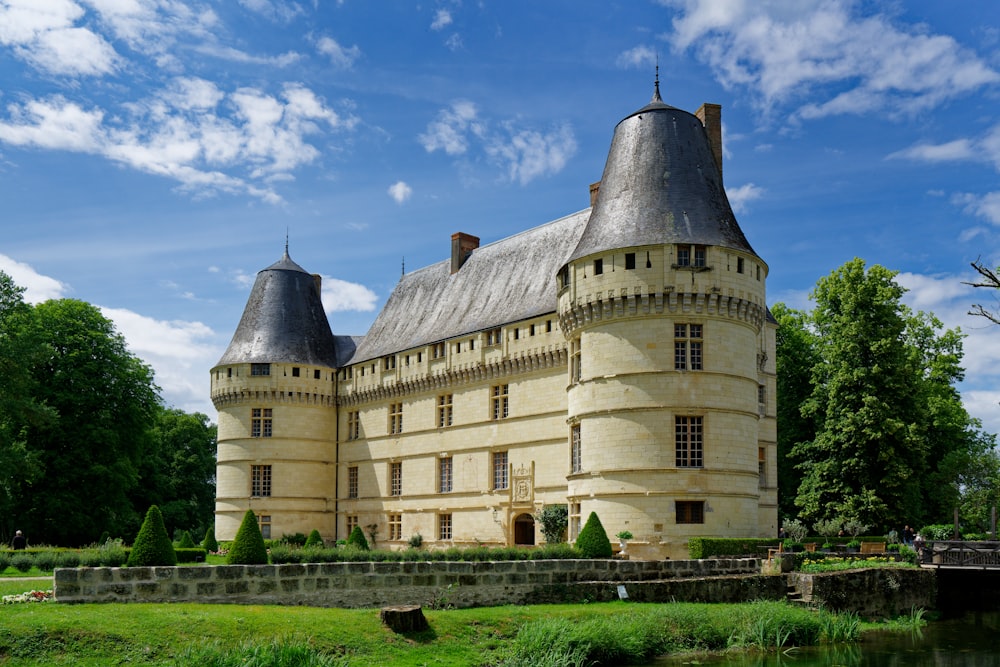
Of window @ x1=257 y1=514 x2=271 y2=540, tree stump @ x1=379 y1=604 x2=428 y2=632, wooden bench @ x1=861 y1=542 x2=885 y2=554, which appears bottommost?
window @ x1=257 y1=514 x2=271 y2=540

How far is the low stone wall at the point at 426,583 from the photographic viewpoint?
14805 millimetres

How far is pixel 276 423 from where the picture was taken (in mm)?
38438

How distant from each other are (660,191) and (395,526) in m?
17.3

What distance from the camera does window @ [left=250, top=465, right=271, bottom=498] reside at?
38.4 meters

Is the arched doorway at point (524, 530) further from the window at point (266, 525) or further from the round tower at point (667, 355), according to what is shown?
the window at point (266, 525)

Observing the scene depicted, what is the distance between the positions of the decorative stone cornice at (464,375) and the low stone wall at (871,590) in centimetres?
1101

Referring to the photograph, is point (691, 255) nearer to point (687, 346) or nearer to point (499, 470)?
point (687, 346)

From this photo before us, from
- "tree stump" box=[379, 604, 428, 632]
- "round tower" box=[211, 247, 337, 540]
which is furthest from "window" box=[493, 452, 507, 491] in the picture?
"tree stump" box=[379, 604, 428, 632]

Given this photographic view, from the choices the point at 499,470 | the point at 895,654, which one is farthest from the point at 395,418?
the point at 895,654

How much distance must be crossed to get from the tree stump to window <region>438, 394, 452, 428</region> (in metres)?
18.9

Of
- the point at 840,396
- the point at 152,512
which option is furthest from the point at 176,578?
the point at 840,396

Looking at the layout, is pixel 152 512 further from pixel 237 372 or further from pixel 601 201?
pixel 237 372

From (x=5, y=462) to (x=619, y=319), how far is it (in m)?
18.9

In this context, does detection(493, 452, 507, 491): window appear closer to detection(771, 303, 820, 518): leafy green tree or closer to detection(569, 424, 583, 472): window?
detection(569, 424, 583, 472): window
